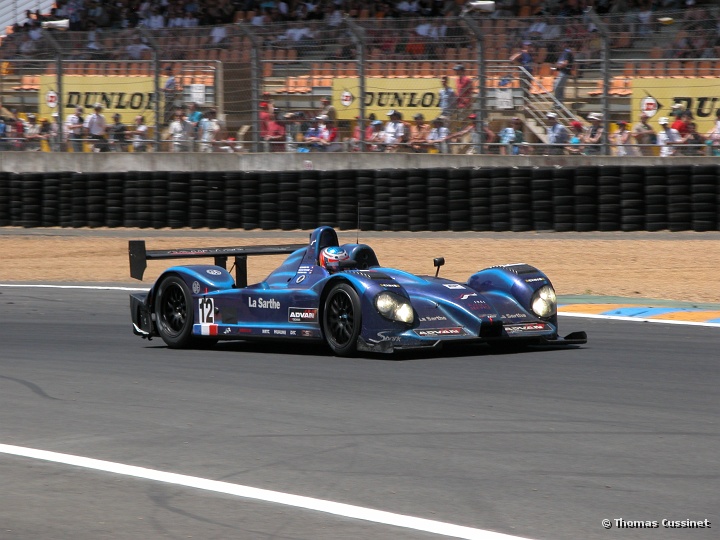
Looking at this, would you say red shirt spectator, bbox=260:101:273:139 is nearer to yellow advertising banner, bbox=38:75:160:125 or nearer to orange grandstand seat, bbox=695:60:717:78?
yellow advertising banner, bbox=38:75:160:125

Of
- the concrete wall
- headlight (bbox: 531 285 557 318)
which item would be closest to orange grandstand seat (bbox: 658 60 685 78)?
the concrete wall

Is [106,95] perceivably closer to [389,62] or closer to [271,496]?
[389,62]

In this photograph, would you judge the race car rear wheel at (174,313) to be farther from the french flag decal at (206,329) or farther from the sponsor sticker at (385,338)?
the sponsor sticker at (385,338)

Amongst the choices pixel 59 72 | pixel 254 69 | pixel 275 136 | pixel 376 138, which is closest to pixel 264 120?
pixel 275 136

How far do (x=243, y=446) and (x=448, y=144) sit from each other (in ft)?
46.6

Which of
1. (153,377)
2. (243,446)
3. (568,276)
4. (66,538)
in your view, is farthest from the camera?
(568,276)

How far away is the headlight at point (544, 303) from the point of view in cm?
829

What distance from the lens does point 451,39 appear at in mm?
18422

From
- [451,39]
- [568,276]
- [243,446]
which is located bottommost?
[568,276]

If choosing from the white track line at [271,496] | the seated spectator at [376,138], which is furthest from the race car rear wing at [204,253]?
the seated spectator at [376,138]

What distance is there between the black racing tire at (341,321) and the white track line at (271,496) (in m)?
Answer: 2.95

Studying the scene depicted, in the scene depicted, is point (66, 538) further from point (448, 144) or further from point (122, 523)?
point (448, 144)

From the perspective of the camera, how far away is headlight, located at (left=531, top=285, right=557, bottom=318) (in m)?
8.29

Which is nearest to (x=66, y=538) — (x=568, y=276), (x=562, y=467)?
(x=562, y=467)
